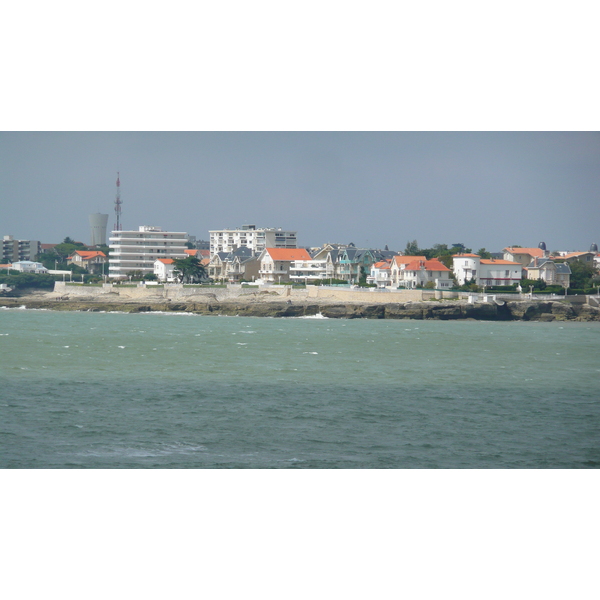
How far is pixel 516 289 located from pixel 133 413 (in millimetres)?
23066

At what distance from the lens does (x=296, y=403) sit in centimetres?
879

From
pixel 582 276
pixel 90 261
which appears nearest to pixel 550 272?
pixel 582 276

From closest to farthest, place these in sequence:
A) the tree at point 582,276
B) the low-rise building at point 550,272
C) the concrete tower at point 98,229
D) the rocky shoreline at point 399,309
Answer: the rocky shoreline at point 399,309 < the tree at point 582,276 < the low-rise building at point 550,272 < the concrete tower at point 98,229

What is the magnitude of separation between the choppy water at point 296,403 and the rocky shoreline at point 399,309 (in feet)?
28.4

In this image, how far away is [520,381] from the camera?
11.0m

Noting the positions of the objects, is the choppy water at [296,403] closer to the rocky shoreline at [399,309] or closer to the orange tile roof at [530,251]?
the rocky shoreline at [399,309]

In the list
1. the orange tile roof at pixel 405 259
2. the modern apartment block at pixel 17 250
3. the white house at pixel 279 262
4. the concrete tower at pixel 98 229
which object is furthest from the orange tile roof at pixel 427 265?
A: the concrete tower at pixel 98 229

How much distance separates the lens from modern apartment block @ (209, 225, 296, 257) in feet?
156

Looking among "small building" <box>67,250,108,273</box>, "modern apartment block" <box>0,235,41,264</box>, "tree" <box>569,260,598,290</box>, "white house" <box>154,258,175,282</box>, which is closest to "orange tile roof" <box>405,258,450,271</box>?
"tree" <box>569,260,598,290</box>

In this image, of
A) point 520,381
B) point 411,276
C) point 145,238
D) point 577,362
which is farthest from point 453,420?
point 145,238

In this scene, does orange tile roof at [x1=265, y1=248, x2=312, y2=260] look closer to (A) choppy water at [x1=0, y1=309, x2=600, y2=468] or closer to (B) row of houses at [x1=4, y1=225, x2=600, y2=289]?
(B) row of houses at [x1=4, y1=225, x2=600, y2=289]

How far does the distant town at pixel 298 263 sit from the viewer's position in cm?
3045

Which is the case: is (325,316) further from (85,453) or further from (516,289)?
(85,453)

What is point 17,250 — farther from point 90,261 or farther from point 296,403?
point 296,403
